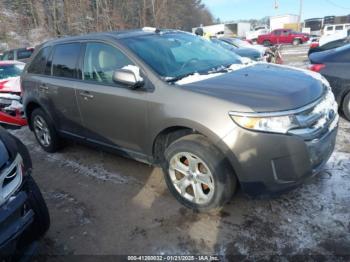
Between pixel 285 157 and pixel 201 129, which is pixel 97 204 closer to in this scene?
pixel 201 129

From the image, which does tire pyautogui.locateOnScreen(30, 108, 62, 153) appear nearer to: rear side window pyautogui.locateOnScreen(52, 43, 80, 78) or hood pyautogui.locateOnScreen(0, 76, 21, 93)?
rear side window pyautogui.locateOnScreen(52, 43, 80, 78)

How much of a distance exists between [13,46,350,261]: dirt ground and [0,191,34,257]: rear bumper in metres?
0.72

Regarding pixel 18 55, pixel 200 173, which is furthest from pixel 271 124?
pixel 18 55

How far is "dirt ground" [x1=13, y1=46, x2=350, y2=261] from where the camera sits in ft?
8.92

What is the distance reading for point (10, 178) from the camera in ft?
7.32

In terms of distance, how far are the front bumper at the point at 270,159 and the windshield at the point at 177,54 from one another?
3.52ft

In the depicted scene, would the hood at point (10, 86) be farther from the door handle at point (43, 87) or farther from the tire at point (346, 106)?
the tire at point (346, 106)

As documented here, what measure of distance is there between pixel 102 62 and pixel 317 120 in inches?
97.1

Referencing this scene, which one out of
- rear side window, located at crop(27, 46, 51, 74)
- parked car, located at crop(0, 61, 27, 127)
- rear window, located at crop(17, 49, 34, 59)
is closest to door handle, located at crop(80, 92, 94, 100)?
rear side window, located at crop(27, 46, 51, 74)

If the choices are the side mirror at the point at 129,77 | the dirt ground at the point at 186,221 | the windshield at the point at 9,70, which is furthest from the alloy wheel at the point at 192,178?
the windshield at the point at 9,70

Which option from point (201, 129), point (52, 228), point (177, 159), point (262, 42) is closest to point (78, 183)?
point (52, 228)

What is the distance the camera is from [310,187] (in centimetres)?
345

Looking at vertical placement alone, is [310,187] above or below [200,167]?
below

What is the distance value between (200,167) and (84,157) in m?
2.43
